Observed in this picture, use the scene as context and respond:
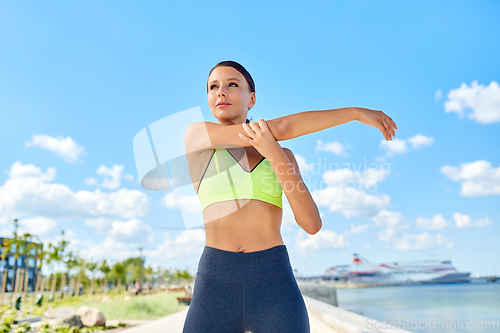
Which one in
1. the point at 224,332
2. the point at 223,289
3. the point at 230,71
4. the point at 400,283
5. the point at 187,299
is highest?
the point at 230,71

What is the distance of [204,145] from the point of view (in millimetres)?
1658

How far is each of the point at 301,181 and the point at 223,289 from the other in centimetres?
53

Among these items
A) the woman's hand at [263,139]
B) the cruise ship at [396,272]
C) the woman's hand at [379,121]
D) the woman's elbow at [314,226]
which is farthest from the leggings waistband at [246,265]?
the cruise ship at [396,272]

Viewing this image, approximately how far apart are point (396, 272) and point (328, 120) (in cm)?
10852

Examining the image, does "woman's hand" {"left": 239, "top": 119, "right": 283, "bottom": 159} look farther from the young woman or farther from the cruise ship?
the cruise ship

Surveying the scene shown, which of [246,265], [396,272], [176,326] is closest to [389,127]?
[246,265]

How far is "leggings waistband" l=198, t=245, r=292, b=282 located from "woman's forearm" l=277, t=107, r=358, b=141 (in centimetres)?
48

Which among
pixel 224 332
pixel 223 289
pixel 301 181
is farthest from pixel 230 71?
pixel 224 332

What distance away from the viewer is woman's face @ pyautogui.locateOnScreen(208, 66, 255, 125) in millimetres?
1815

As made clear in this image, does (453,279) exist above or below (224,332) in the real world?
below

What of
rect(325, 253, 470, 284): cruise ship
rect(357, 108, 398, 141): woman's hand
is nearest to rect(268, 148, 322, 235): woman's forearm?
rect(357, 108, 398, 141): woman's hand

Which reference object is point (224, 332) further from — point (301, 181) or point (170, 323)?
point (170, 323)

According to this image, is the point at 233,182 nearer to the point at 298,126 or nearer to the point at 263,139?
the point at 263,139

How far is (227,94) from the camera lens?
1.81m
